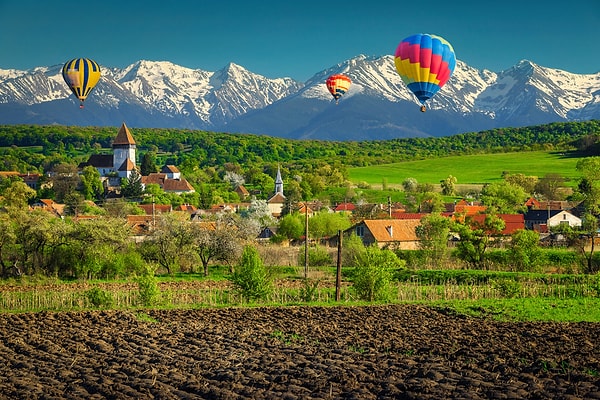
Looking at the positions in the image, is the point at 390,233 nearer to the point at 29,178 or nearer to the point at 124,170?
the point at 124,170

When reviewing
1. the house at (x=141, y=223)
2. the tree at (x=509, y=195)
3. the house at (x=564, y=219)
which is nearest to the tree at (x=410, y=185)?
the tree at (x=509, y=195)

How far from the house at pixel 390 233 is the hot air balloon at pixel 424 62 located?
59.0ft

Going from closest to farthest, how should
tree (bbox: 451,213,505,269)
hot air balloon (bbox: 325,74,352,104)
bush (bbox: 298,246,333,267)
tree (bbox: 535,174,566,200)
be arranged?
tree (bbox: 451,213,505,269)
bush (bbox: 298,246,333,267)
hot air balloon (bbox: 325,74,352,104)
tree (bbox: 535,174,566,200)

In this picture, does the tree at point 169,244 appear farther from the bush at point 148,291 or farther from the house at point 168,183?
the house at point 168,183

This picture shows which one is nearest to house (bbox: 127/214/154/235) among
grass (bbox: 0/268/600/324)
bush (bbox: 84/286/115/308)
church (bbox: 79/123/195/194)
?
grass (bbox: 0/268/600/324)

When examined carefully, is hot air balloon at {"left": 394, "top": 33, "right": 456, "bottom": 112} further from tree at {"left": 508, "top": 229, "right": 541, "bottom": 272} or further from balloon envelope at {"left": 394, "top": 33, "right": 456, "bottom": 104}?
tree at {"left": 508, "top": 229, "right": 541, "bottom": 272}

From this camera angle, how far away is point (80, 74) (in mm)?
73812

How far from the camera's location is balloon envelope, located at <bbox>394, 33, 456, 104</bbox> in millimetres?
53750

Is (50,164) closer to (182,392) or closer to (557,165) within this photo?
(557,165)

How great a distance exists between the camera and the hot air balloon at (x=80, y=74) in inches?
2899

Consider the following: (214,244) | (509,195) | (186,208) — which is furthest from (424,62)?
(186,208)

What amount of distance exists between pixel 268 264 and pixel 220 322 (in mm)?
32226

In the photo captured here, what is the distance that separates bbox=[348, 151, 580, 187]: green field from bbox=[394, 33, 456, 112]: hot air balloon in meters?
68.5

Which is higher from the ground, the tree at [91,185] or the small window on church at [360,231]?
the tree at [91,185]
